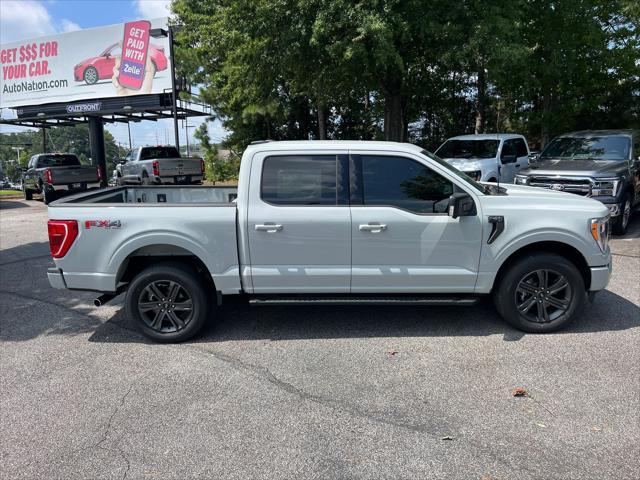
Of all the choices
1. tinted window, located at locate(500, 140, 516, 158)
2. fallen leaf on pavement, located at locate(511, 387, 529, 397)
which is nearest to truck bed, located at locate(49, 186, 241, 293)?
fallen leaf on pavement, located at locate(511, 387, 529, 397)

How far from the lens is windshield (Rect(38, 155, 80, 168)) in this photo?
20.4 m

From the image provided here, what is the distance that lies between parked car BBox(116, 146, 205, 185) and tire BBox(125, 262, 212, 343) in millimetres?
15176

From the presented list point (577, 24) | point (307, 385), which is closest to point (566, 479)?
point (307, 385)

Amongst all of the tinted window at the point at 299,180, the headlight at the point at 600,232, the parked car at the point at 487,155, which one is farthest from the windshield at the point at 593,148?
the tinted window at the point at 299,180

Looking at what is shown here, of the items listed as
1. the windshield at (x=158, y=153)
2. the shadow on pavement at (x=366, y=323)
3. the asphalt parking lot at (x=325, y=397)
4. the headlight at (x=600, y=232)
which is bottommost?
the asphalt parking lot at (x=325, y=397)

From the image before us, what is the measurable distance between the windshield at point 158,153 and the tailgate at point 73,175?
2114mm

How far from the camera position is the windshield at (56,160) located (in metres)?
20.4

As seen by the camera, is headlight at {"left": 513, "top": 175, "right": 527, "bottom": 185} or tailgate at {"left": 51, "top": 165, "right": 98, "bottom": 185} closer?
headlight at {"left": 513, "top": 175, "right": 527, "bottom": 185}

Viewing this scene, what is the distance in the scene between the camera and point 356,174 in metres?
4.48

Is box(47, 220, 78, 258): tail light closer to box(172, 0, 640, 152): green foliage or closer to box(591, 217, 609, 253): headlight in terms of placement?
box(591, 217, 609, 253): headlight

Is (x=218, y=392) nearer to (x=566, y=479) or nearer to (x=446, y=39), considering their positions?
(x=566, y=479)

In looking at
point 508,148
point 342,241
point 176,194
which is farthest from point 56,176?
point 342,241

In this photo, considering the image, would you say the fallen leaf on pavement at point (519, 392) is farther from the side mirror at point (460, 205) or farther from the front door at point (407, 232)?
the side mirror at point (460, 205)

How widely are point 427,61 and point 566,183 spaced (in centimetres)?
942
